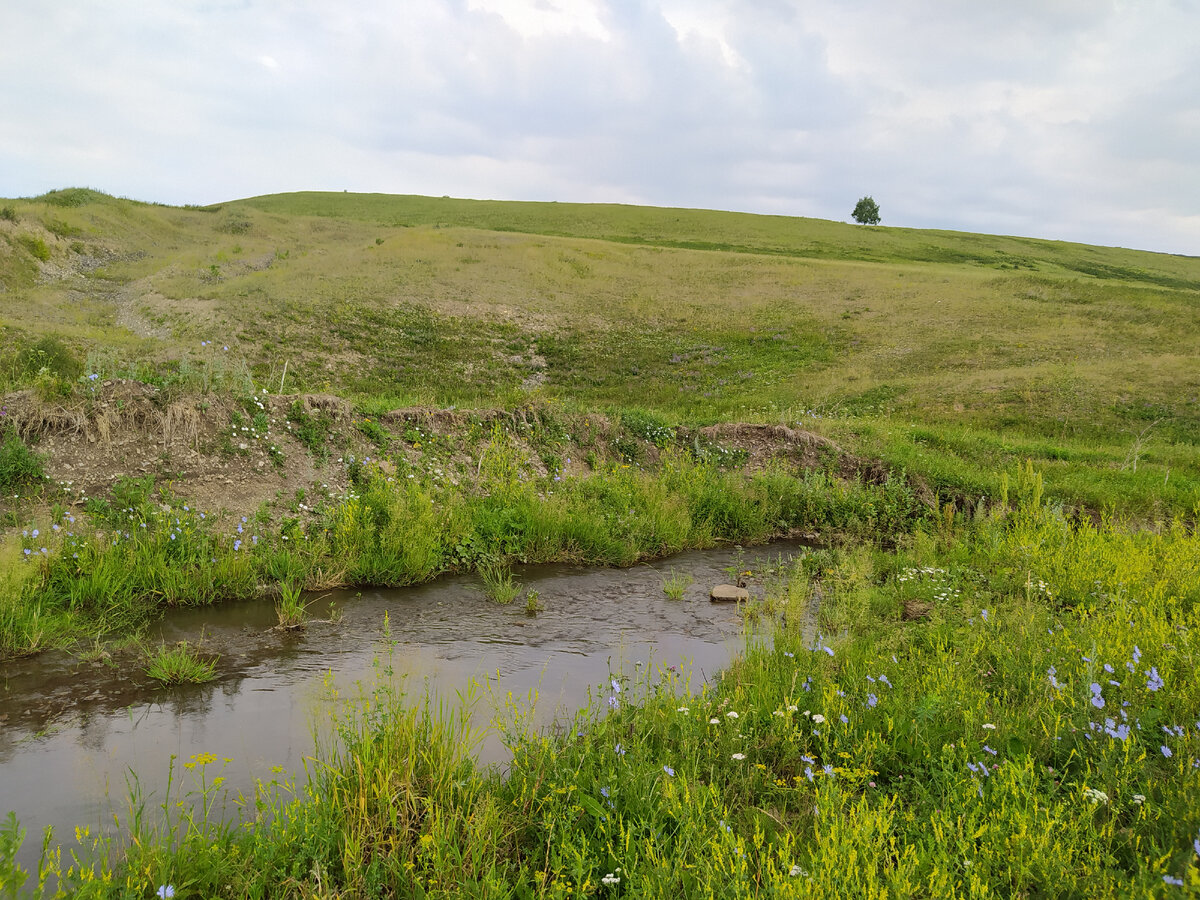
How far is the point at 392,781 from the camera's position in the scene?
4.05 m

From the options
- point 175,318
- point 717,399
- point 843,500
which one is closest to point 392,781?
point 843,500

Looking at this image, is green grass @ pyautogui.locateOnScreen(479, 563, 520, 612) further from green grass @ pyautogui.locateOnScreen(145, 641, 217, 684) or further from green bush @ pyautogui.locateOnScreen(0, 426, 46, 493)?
green bush @ pyautogui.locateOnScreen(0, 426, 46, 493)

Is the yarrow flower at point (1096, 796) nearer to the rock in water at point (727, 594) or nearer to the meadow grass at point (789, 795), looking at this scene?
the meadow grass at point (789, 795)

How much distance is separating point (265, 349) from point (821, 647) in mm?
25140

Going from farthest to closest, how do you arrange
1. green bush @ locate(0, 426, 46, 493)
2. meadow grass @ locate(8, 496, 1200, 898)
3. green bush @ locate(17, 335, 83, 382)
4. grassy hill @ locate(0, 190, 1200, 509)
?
grassy hill @ locate(0, 190, 1200, 509) → green bush @ locate(17, 335, 83, 382) → green bush @ locate(0, 426, 46, 493) → meadow grass @ locate(8, 496, 1200, 898)

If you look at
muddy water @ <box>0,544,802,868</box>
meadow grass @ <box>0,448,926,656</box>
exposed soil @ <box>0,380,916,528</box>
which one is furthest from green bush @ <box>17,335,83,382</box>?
muddy water @ <box>0,544,802,868</box>

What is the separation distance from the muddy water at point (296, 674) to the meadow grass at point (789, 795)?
18.5 inches

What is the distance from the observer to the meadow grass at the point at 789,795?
3.33 m

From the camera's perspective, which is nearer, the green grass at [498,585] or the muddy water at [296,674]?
the muddy water at [296,674]

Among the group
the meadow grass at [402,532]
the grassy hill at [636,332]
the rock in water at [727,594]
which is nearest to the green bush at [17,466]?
the meadow grass at [402,532]

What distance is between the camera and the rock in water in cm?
893

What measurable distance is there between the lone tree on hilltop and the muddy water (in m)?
98.7

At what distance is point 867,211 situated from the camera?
314 ft

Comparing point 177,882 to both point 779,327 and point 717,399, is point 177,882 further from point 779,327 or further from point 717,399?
point 779,327
